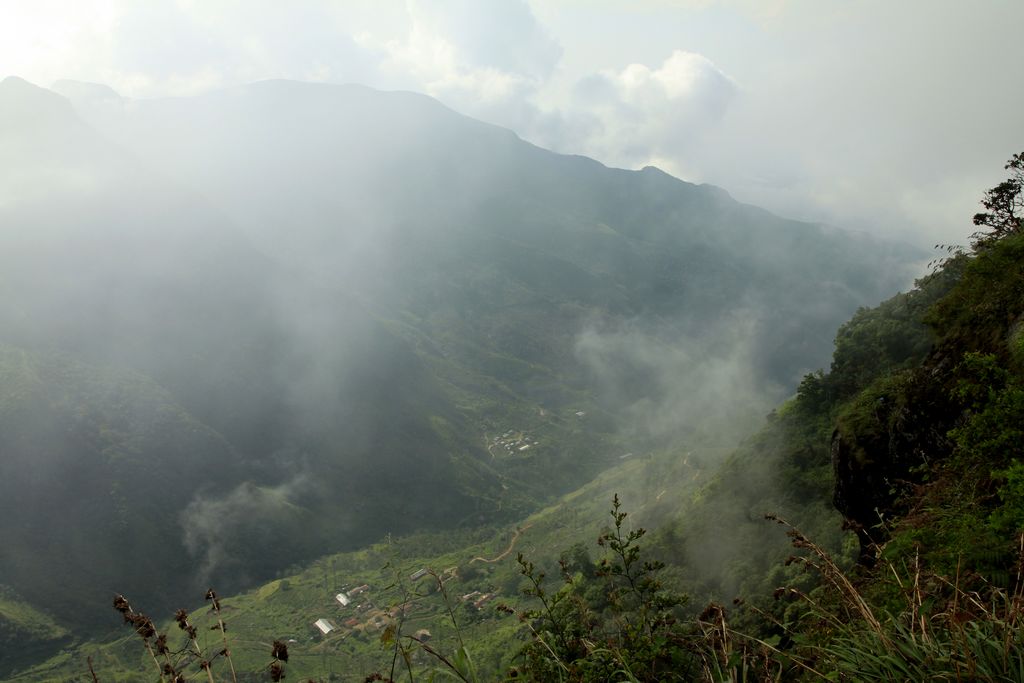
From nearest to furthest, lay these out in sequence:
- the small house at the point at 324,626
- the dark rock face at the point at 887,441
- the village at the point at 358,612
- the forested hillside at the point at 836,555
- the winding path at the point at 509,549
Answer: the forested hillside at the point at 836,555
the dark rock face at the point at 887,441
the village at the point at 358,612
the small house at the point at 324,626
the winding path at the point at 509,549

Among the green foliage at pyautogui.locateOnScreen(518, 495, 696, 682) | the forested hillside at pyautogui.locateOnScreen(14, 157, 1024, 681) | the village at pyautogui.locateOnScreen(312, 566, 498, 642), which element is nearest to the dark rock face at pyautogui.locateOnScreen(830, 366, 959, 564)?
the forested hillside at pyautogui.locateOnScreen(14, 157, 1024, 681)

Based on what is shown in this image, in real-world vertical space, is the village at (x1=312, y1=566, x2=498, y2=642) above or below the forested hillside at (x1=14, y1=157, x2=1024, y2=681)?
below

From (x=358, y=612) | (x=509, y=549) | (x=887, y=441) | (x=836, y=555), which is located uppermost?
(x=887, y=441)

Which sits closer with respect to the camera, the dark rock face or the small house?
the dark rock face

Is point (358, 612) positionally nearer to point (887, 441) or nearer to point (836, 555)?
point (836, 555)

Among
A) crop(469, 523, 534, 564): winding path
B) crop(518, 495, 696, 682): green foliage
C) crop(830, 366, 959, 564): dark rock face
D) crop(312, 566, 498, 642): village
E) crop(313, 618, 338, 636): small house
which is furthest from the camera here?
crop(469, 523, 534, 564): winding path

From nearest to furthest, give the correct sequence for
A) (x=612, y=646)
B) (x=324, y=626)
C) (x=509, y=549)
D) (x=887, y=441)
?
(x=612, y=646), (x=887, y=441), (x=324, y=626), (x=509, y=549)

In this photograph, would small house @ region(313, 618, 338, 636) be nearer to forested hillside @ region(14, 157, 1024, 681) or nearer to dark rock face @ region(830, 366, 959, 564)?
forested hillside @ region(14, 157, 1024, 681)

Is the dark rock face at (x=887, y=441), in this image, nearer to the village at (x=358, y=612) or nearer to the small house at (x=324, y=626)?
the village at (x=358, y=612)

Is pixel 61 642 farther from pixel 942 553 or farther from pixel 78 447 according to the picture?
pixel 942 553

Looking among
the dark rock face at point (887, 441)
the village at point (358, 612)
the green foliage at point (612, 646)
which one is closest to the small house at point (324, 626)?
the village at point (358, 612)

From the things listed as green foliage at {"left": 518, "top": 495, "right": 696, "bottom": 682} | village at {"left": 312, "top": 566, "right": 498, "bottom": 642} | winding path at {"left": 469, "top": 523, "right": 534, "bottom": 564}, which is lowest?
village at {"left": 312, "top": 566, "right": 498, "bottom": 642}

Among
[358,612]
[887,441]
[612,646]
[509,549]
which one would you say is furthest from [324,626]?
[612,646]

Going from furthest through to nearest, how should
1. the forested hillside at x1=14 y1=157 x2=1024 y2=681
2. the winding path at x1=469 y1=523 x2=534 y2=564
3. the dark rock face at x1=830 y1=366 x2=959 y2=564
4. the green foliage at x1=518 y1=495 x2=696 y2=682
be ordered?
1. the winding path at x1=469 y1=523 x2=534 y2=564
2. the dark rock face at x1=830 y1=366 x2=959 y2=564
3. the green foliage at x1=518 y1=495 x2=696 y2=682
4. the forested hillside at x1=14 y1=157 x2=1024 y2=681
